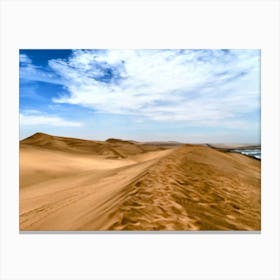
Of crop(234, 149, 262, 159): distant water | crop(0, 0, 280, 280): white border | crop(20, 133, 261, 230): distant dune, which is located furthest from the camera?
crop(234, 149, 262, 159): distant water

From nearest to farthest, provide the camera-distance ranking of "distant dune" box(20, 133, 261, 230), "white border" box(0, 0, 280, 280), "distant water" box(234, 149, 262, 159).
Result: "distant dune" box(20, 133, 261, 230)
"white border" box(0, 0, 280, 280)
"distant water" box(234, 149, 262, 159)

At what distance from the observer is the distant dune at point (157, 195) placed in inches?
118

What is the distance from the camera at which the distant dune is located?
2998 mm

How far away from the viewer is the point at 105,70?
3.46 metres

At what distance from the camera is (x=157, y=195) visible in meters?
3.11

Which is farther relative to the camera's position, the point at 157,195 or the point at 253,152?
the point at 253,152

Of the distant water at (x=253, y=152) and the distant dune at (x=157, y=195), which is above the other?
the distant water at (x=253, y=152)
